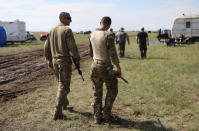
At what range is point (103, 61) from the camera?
4414 mm

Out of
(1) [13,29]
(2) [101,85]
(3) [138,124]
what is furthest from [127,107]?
(1) [13,29]

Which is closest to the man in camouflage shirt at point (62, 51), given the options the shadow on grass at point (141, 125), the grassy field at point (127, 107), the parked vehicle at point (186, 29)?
the grassy field at point (127, 107)

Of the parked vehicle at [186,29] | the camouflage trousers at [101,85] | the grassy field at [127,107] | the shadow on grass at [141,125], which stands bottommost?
the shadow on grass at [141,125]

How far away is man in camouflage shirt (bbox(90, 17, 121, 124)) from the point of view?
14.3 feet

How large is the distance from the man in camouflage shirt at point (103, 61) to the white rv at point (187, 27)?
24802 millimetres

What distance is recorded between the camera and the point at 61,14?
475 cm

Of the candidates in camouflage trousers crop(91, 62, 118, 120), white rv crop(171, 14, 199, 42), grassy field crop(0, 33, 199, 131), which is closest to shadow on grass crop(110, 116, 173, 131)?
grassy field crop(0, 33, 199, 131)

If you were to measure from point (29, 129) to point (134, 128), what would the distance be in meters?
2.20

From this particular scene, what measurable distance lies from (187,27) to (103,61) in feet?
82.8

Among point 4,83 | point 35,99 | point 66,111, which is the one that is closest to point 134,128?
point 66,111

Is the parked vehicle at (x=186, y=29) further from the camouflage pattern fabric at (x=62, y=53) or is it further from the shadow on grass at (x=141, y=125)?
the camouflage pattern fabric at (x=62, y=53)

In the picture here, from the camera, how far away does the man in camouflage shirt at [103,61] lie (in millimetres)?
4352

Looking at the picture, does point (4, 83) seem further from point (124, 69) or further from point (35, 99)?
point (124, 69)

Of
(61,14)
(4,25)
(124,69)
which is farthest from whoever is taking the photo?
(4,25)
